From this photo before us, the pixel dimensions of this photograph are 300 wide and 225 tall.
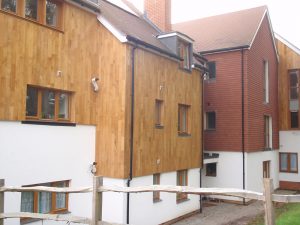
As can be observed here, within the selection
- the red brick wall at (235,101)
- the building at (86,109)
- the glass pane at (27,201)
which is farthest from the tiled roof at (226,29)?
the glass pane at (27,201)

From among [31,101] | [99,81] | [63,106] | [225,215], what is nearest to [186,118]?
[225,215]

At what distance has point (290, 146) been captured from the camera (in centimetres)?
2364

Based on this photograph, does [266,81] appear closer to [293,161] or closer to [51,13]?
[293,161]

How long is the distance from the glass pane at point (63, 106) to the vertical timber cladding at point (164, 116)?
2.02 metres

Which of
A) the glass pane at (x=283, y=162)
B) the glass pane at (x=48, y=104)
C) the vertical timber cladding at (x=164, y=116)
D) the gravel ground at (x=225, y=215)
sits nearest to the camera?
the glass pane at (x=48, y=104)

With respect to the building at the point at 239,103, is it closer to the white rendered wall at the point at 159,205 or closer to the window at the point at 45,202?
the white rendered wall at the point at 159,205

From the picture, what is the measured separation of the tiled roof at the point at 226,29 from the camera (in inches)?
812

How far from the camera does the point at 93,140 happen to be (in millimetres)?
12133

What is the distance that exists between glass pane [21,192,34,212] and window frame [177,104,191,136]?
7.20 metres

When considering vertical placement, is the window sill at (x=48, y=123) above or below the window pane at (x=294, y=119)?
below

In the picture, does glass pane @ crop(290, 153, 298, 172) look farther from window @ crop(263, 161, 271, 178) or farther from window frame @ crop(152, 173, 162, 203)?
window frame @ crop(152, 173, 162, 203)

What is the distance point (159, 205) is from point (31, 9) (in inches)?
318

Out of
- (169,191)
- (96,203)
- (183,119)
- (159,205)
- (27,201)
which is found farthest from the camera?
(183,119)

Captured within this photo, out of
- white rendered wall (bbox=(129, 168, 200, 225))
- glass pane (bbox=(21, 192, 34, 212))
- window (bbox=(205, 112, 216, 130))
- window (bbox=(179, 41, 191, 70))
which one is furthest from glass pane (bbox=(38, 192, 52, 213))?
window (bbox=(205, 112, 216, 130))
